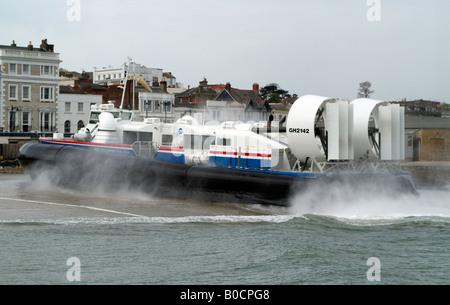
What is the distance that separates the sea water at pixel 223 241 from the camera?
1009 centimetres

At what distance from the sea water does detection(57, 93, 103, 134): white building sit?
93.3 ft

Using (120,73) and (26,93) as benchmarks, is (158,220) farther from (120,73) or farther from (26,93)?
(120,73)

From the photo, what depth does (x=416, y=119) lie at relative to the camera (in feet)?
138

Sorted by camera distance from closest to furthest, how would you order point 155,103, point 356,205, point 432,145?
1. point 356,205
2. point 432,145
3. point 155,103

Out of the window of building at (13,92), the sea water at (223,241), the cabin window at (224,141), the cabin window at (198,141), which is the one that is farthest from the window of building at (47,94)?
the cabin window at (224,141)

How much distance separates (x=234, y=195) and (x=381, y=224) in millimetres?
3961

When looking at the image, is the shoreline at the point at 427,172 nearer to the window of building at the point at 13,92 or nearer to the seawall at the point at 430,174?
the seawall at the point at 430,174

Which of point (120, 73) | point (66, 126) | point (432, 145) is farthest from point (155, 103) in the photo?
point (120, 73)

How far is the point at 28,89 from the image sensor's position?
4294 centimetres

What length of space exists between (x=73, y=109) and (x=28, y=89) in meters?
3.67

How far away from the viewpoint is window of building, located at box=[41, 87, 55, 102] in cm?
4350

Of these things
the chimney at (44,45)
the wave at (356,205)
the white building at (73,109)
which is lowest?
the wave at (356,205)

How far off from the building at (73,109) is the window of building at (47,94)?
0.76m
